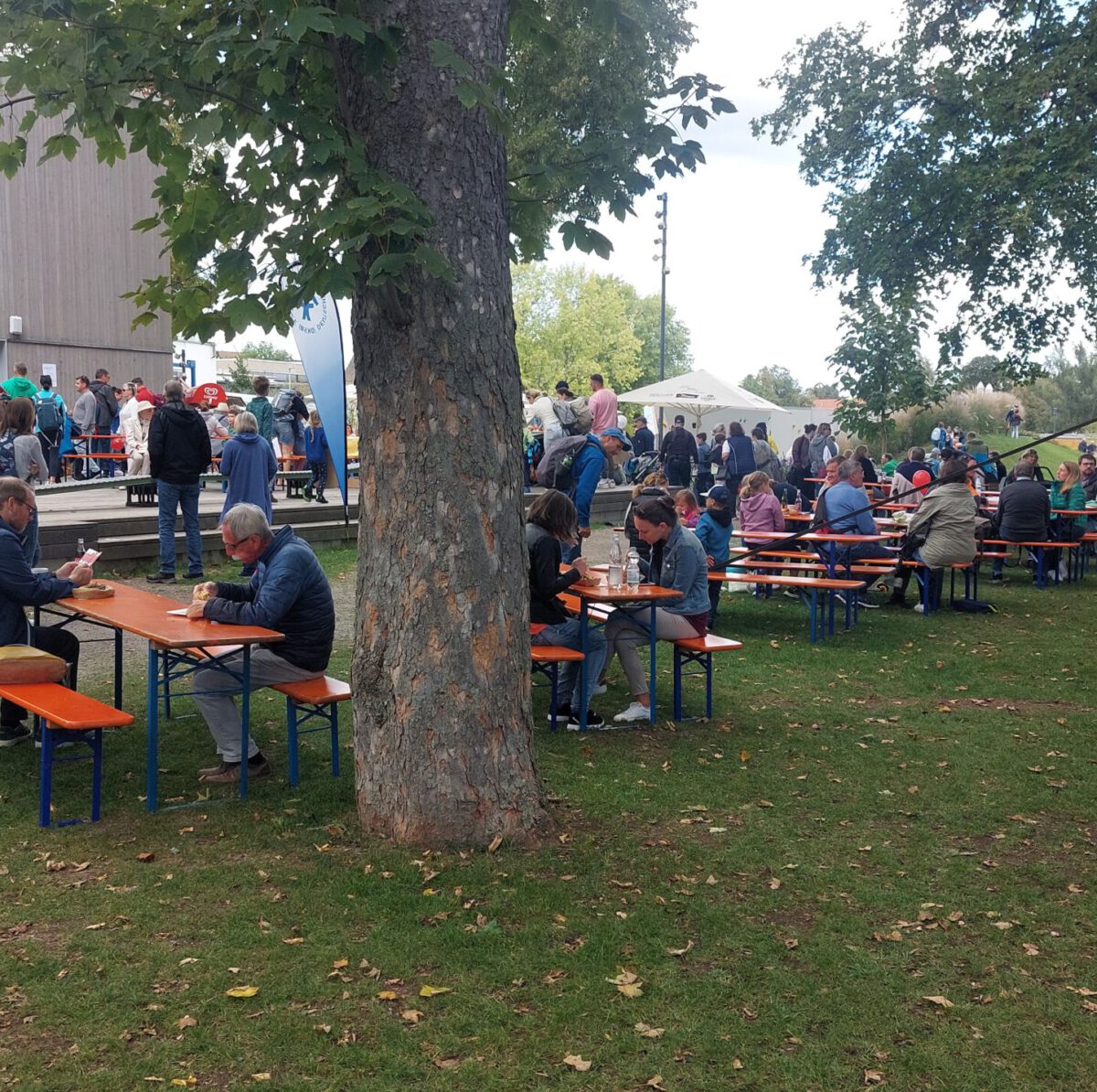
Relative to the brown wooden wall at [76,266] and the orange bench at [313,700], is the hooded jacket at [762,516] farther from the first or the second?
the brown wooden wall at [76,266]

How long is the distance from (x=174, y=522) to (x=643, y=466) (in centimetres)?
1352

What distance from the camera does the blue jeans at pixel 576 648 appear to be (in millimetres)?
7270

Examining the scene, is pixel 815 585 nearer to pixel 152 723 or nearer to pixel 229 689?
pixel 229 689

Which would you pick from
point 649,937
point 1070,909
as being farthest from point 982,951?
point 649,937

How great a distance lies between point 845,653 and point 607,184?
5.53 meters

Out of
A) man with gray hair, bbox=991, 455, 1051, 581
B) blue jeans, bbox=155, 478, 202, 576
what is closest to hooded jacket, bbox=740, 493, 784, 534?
man with gray hair, bbox=991, 455, 1051, 581

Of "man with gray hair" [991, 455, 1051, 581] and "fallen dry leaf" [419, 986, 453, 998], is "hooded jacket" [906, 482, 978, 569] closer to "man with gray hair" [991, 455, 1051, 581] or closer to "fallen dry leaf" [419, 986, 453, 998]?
"man with gray hair" [991, 455, 1051, 581]

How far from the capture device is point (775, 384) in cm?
10806

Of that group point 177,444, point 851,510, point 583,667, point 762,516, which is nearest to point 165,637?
point 583,667

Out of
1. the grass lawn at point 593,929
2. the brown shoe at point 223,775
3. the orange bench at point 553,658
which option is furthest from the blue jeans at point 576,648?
the brown shoe at point 223,775

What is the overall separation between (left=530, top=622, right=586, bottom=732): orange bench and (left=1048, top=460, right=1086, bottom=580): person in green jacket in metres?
9.27

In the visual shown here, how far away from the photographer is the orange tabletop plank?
5.31 meters

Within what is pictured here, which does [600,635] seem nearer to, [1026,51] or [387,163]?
[387,163]

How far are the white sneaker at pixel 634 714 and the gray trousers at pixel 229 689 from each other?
2210 mm
